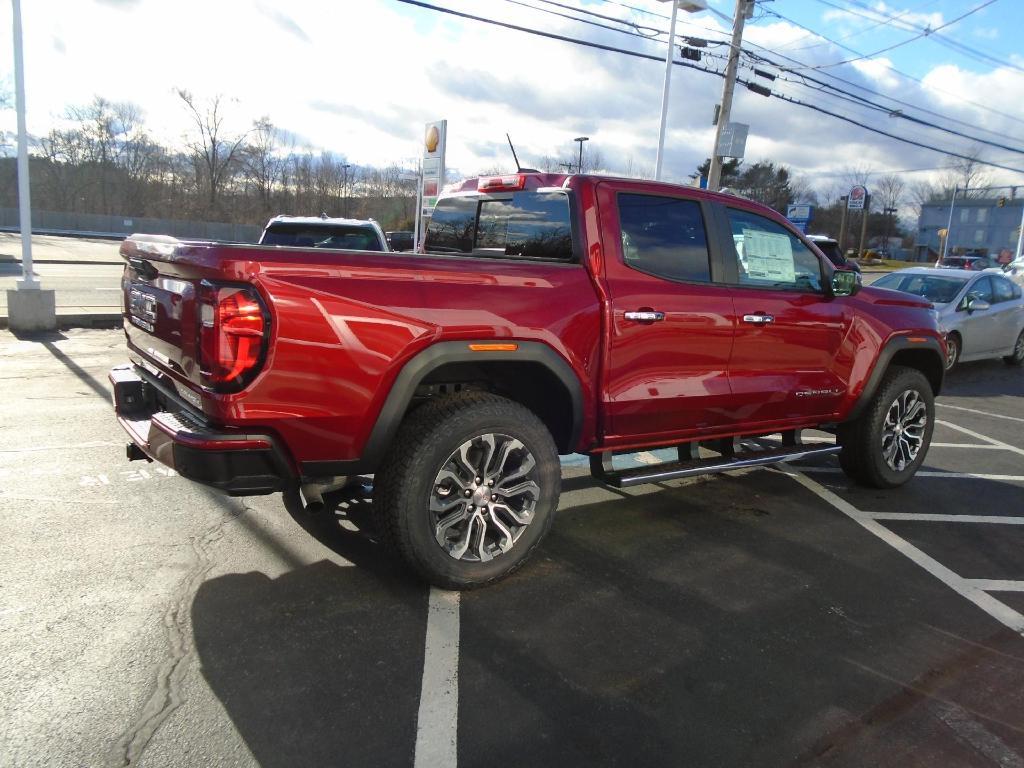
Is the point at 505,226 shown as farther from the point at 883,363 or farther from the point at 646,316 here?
the point at 883,363

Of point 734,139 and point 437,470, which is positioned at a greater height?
point 734,139

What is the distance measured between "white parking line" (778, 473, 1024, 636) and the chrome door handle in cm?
214

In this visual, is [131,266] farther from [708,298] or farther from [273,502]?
[708,298]

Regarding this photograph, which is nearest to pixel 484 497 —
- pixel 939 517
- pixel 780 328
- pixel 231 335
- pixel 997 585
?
pixel 231 335

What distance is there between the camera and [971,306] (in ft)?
35.0

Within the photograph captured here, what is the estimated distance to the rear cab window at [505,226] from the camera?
4.01 metres

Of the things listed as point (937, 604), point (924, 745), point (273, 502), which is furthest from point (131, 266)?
point (937, 604)

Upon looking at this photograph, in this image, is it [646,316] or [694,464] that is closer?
[646,316]

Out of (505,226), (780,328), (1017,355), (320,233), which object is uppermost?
(505,226)

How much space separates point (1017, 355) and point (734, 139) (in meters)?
7.70

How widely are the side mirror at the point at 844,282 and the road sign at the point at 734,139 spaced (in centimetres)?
1320

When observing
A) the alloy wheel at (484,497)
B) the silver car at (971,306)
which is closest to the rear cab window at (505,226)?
the alloy wheel at (484,497)

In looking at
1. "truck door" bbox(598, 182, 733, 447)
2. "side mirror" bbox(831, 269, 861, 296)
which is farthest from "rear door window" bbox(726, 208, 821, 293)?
"truck door" bbox(598, 182, 733, 447)

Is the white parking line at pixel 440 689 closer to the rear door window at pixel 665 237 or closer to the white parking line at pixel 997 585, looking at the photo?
the rear door window at pixel 665 237
